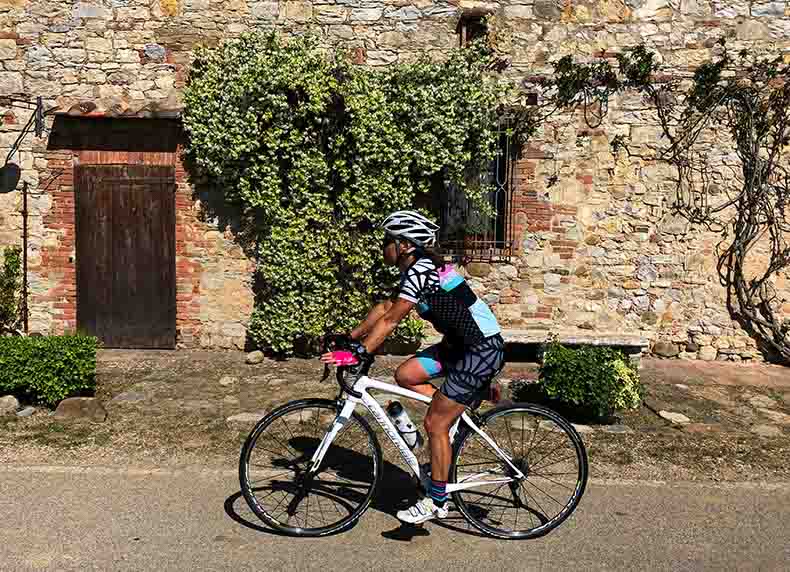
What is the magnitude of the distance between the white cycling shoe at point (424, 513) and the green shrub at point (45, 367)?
372cm

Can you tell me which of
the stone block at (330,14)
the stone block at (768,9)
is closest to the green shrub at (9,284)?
the stone block at (330,14)

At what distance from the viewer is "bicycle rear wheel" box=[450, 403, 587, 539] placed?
164 inches

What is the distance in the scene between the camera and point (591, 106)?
8.88 meters

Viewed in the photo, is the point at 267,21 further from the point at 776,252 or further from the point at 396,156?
the point at 776,252

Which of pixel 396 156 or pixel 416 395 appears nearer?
pixel 416 395

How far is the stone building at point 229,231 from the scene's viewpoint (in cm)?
871

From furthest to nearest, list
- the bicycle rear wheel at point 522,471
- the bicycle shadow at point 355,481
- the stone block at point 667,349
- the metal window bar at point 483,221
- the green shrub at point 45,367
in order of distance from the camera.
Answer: the stone block at point 667,349
the metal window bar at point 483,221
the green shrub at point 45,367
the bicycle shadow at point 355,481
the bicycle rear wheel at point 522,471

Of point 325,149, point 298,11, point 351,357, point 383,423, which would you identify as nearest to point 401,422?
point 383,423

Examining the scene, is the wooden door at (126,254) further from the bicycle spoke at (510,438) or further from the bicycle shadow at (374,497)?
the bicycle spoke at (510,438)

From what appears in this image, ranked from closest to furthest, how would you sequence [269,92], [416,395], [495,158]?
[416,395] < [269,92] < [495,158]

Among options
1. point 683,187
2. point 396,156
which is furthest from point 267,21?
point 683,187

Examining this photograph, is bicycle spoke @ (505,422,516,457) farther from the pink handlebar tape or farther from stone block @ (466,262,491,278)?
stone block @ (466,262,491,278)

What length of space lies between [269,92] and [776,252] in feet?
20.5

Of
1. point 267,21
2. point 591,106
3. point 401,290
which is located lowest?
point 401,290
